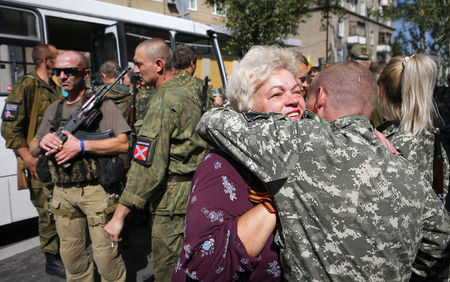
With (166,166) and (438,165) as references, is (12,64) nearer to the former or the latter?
(166,166)

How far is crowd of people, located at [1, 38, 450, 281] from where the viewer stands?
1030 millimetres

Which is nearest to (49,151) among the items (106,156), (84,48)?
(106,156)

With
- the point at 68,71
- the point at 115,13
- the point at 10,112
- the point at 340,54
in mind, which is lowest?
the point at 10,112

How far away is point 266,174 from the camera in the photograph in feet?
3.36

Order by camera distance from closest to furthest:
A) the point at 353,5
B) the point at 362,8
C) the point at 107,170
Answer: the point at 107,170, the point at 353,5, the point at 362,8

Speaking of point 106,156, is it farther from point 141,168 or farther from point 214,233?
point 214,233

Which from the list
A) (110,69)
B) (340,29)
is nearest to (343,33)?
(340,29)

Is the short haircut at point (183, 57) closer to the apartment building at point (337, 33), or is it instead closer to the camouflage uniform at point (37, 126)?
the camouflage uniform at point (37, 126)

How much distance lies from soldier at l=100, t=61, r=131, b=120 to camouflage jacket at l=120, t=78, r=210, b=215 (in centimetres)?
90

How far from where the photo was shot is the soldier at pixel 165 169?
2.12m

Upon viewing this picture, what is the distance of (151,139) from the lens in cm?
211

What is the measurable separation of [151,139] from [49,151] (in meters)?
0.91

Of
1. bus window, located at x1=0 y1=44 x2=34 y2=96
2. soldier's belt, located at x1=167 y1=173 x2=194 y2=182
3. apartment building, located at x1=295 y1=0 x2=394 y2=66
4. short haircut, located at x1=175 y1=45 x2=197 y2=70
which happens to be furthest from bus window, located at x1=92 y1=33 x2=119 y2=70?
apartment building, located at x1=295 y1=0 x2=394 y2=66

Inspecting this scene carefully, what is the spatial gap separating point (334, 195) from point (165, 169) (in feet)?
4.61
